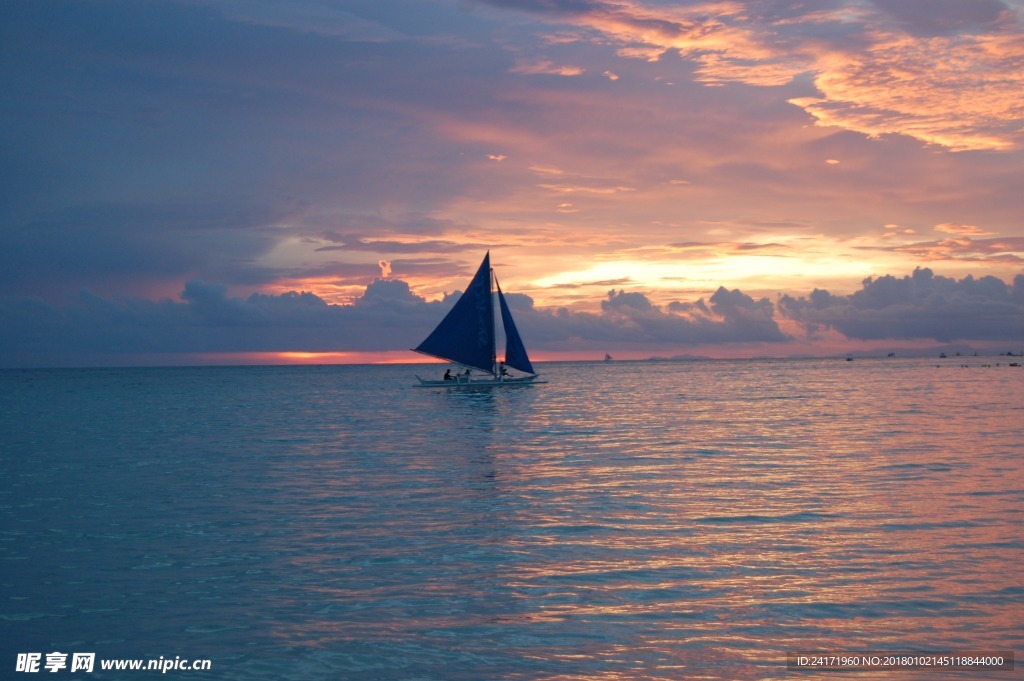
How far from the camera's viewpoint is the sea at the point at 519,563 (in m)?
10.7

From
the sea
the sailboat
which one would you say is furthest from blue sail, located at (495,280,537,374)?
the sea

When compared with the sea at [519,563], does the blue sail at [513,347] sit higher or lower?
higher

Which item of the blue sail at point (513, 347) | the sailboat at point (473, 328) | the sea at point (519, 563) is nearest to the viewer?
the sea at point (519, 563)

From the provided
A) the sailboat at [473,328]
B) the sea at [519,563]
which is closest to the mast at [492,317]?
the sailboat at [473,328]

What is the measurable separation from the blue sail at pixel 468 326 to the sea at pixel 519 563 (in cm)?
4434

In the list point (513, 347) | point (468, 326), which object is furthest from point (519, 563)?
point (513, 347)

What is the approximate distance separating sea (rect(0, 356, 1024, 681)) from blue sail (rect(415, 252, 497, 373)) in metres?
44.3

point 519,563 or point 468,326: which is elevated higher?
point 468,326

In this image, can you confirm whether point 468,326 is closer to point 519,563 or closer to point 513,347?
point 513,347

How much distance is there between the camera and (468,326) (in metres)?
78.9

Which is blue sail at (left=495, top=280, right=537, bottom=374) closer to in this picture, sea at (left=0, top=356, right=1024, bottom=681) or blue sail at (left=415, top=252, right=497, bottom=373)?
blue sail at (left=415, top=252, right=497, bottom=373)

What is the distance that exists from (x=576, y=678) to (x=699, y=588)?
166 inches

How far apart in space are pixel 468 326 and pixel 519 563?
64003 mm

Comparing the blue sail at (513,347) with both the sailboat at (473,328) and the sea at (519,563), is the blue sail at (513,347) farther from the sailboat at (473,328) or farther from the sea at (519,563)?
the sea at (519,563)
